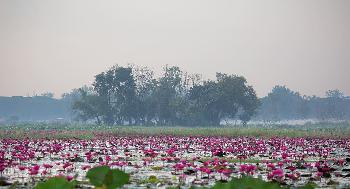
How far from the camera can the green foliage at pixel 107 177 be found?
262 inches

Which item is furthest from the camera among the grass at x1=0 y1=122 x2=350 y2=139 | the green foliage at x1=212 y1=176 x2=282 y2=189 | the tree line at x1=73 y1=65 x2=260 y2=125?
the tree line at x1=73 y1=65 x2=260 y2=125

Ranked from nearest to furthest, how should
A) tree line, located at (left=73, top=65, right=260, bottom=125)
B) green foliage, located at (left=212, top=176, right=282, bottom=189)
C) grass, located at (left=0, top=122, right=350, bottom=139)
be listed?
1. green foliage, located at (left=212, top=176, right=282, bottom=189)
2. grass, located at (left=0, top=122, right=350, bottom=139)
3. tree line, located at (left=73, top=65, right=260, bottom=125)

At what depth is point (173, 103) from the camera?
8931 centimetres

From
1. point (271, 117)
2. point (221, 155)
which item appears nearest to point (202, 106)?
point (221, 155)

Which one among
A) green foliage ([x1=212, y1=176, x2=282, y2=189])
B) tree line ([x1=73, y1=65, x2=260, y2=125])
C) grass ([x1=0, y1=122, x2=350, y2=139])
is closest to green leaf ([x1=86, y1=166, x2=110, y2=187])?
green foliage ([x1=212, y1=176, x2=282, y2=189])

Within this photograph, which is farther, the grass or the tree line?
the tree line

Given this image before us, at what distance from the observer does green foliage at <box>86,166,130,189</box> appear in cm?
666

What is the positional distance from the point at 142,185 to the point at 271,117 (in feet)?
589

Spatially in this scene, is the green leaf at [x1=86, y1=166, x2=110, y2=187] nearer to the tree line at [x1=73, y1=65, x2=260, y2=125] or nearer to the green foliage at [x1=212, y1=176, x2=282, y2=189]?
the green foliage at [x1=212, y1=176, x2=282, y2=189]

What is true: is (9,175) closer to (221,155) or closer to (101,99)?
(221,155)

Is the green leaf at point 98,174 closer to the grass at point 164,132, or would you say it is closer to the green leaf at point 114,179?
the green leaf at point 114,179

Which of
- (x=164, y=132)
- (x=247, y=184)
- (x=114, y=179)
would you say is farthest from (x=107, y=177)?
(x=164, y=132)

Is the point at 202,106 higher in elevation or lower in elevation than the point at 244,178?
higher

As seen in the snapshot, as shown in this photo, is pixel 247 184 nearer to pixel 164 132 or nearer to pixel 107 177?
pixel 107 177
